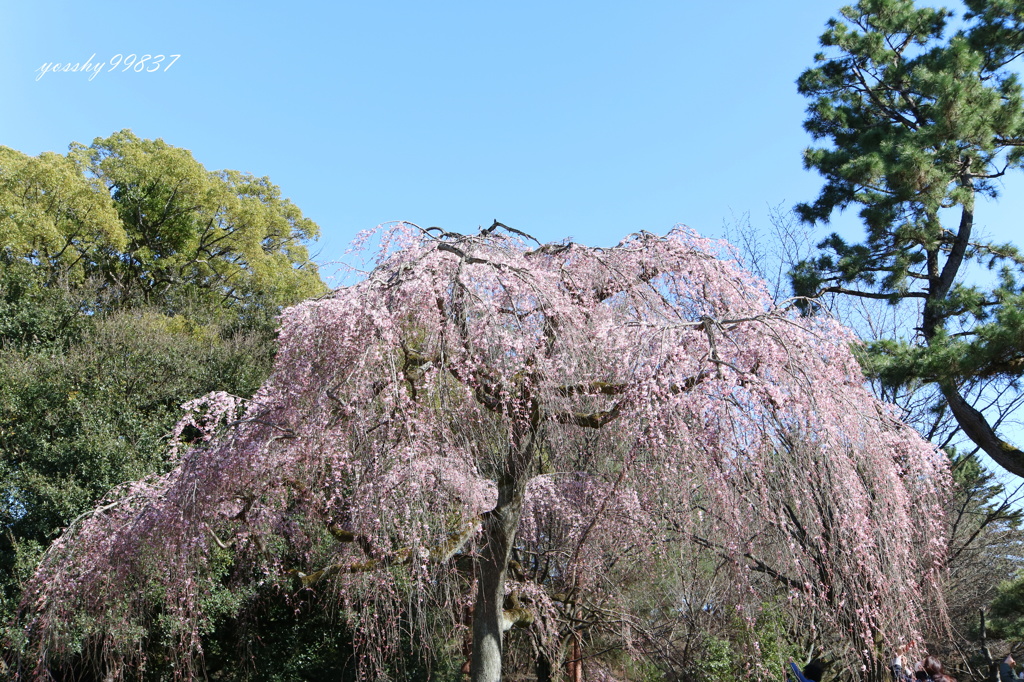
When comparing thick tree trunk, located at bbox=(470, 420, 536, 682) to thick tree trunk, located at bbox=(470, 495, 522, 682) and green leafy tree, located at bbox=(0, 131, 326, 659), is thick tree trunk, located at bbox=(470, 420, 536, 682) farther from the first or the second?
green leafy tree, located at bbox=(0, 131, 326, 659)

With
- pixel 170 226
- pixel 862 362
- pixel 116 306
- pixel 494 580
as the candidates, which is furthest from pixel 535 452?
pixel 170 226

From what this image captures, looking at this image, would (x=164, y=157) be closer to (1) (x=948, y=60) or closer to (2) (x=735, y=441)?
(1) (x=948, y=60)

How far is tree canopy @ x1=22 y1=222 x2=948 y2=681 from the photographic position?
3.76 meters

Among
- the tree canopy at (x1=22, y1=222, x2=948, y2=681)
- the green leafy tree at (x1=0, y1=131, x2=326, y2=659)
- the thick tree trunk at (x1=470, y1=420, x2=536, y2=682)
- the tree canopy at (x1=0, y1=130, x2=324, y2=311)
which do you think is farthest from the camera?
the tree canopy at (x1=0, y1=130, x2=324, y2=311)

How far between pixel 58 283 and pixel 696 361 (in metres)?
11.3

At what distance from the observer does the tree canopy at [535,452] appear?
376 centimetres

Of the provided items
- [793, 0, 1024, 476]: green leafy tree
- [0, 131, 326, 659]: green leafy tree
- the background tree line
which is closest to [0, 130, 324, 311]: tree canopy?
[0, 131, 326, 659]: green leafy tree

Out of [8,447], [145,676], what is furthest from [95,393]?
[145,676]

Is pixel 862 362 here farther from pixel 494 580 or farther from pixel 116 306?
→ pixel 116 306

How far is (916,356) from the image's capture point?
21.6ft

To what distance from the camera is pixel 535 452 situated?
16.3 ft

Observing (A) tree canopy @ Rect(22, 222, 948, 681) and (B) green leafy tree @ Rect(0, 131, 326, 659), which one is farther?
A: (B) green leafy tree @ Rect(0, 131, 326, 659)

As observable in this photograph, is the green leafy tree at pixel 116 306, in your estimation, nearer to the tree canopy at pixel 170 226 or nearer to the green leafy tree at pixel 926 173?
the tree canopy at pixel 170 226

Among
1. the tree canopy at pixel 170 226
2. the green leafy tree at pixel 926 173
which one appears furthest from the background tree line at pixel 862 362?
the tree canopy at pixel 170 226
